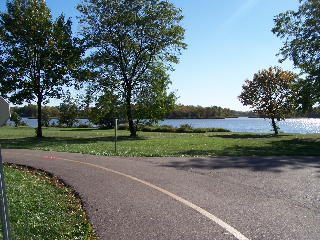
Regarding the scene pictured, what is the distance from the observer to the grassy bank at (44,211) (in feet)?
19.9

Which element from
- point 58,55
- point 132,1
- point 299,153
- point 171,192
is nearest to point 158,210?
point 171,192

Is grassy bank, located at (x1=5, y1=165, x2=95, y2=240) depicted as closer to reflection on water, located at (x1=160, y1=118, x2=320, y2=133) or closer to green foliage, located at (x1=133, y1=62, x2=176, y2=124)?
green foliage, located at (x1=133, y1=62, x2=176, y2=124)

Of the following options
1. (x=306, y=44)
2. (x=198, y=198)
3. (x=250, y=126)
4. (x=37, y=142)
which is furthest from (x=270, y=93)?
(x=250, y=126)

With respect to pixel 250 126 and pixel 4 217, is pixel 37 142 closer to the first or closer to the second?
pixel 4 217

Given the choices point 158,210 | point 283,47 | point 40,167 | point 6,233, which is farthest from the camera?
point 283,47

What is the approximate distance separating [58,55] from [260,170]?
23.5m

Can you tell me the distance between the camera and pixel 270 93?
42344 mm

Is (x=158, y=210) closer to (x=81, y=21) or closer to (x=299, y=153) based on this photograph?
(x=299, y=153)

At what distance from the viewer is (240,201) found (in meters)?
8.06

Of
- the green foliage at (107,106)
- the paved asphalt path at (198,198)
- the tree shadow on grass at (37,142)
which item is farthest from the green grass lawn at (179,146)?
the green foliage at (107,106)

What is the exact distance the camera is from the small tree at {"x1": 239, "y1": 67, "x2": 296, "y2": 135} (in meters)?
41.6

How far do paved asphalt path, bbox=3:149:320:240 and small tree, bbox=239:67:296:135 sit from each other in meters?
28.0

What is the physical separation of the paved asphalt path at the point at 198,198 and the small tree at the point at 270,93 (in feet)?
91.7

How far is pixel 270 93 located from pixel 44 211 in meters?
38.0
